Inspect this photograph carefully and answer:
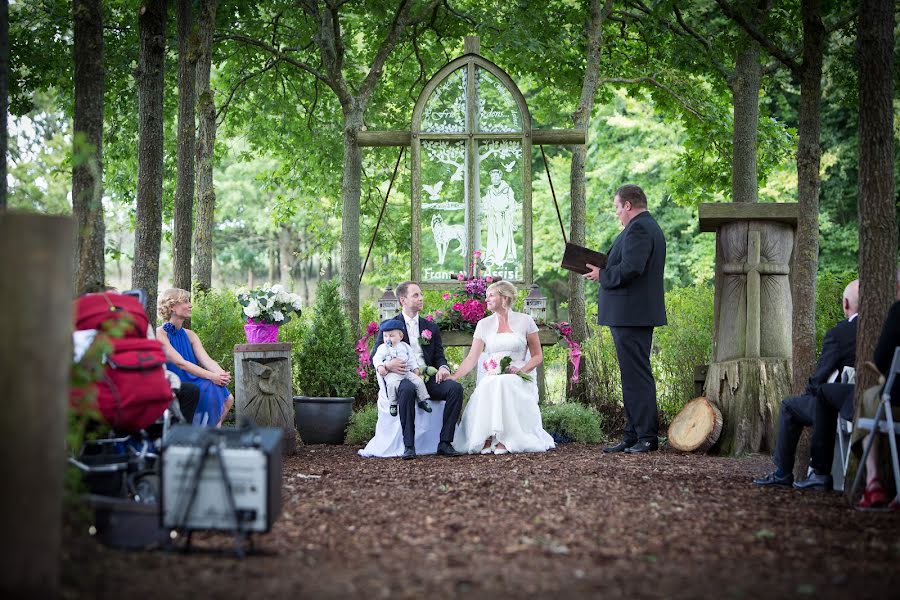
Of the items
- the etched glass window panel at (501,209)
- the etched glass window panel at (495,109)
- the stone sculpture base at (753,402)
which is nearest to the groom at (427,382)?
the etched glass window panel at (501,209)

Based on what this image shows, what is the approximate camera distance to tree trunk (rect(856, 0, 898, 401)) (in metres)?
6.20

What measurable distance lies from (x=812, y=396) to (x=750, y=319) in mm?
2294

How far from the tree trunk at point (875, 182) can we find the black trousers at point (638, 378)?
2656mm

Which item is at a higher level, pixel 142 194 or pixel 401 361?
pixel 142 194

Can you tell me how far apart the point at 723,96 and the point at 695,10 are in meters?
1.73

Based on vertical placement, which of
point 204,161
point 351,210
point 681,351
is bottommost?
point 681,351

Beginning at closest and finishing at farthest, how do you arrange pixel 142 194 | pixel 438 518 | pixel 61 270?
pixel 61 270, pixel 438 518, pixel 142 194

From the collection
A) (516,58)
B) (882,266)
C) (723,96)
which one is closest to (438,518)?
(882,266)

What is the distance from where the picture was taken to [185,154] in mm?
10922

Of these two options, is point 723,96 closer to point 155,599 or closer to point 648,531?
point 648,531

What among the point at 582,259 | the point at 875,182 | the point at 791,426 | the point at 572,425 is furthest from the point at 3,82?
the point at 572,425

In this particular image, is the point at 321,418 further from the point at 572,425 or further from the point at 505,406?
the point at 572,425

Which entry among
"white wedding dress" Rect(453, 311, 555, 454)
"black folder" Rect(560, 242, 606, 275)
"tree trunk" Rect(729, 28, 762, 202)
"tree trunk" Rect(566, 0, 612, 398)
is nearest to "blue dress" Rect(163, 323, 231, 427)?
"white wedding dress" Rect(453, 311, 555, 454)

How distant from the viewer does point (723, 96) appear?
14.1m
